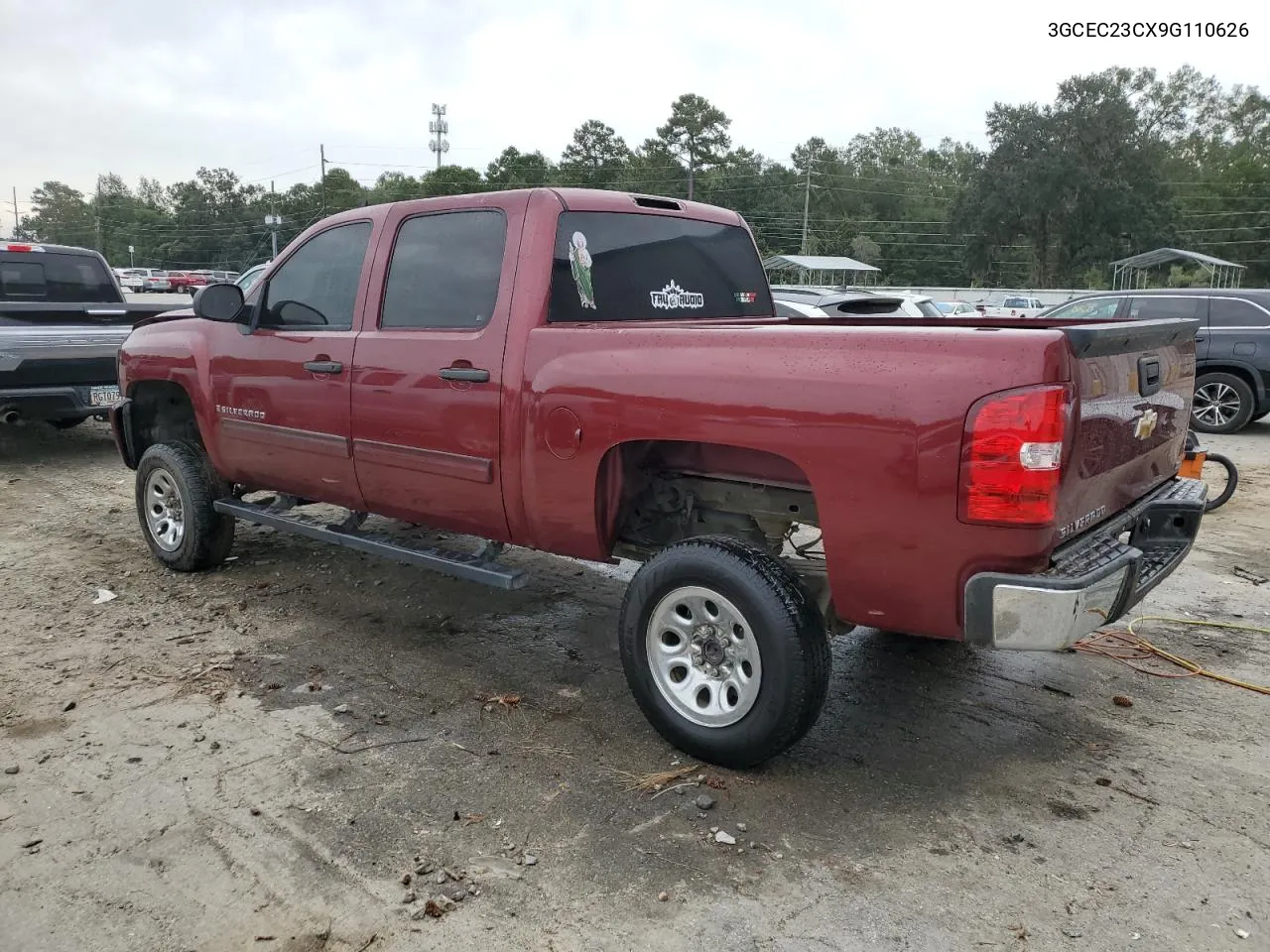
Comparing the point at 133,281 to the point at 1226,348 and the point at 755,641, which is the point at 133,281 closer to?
the point at 1226,348

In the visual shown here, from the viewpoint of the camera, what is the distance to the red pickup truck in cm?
281

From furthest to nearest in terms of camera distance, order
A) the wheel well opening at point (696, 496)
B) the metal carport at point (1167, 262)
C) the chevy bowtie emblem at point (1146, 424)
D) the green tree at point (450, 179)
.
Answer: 1. the green tree at point (450, 179)
2. the metal carport at point (1167, 262)
3. the wheel well opening at point (696, 496)
4. the chevy bowtie emblem at point (1146, 424)

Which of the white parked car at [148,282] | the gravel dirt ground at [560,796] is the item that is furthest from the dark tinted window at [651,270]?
Result: the white parked car at [148,282]

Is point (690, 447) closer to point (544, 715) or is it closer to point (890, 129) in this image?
point (544, 715)

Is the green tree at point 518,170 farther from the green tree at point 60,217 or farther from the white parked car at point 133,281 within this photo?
the green tree at point 60,217

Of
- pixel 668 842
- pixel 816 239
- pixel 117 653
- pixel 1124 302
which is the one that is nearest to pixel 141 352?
pixel 117 653

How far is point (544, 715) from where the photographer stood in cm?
387

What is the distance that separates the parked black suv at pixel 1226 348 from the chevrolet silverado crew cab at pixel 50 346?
423 inches

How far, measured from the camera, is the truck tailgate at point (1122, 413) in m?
2.85

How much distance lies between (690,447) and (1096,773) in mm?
1837

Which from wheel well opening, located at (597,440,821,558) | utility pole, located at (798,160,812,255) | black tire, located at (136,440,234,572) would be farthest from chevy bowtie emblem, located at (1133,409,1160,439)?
utility pole, located at (798,160,812,255)

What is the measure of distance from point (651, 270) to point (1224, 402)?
9.91m

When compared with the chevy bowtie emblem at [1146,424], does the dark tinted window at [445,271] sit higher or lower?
higher

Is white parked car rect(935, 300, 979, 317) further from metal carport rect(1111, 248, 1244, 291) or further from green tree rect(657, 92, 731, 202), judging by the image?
green tree rect(657, 92, 731, 202)
